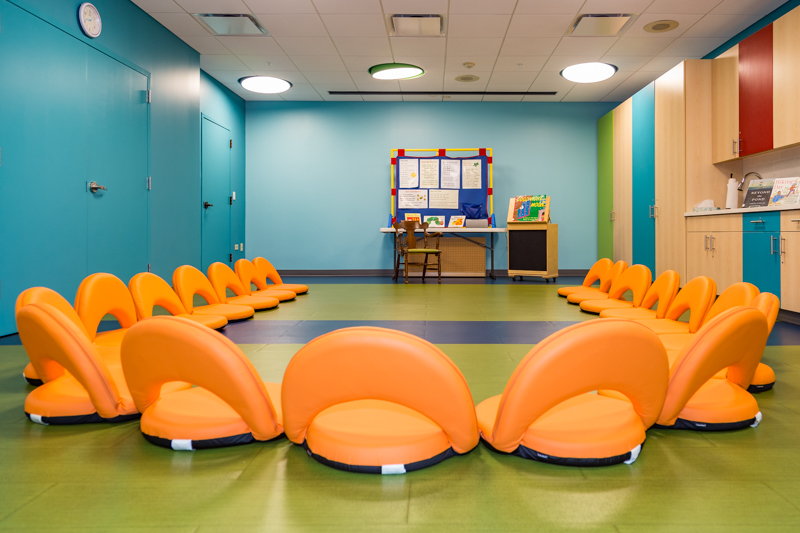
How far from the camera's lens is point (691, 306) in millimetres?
2959

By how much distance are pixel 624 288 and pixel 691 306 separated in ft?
4.65

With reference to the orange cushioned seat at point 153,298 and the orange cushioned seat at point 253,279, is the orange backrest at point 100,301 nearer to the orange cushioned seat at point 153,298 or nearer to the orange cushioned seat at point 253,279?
the orange cushioned seat at point 153,298

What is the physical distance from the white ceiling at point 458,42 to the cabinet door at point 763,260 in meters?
2.39

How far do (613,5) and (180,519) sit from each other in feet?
18.2

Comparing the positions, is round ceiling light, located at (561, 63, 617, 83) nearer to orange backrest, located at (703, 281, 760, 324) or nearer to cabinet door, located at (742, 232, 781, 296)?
cabinet door, located at (742, 232, 781, 296)

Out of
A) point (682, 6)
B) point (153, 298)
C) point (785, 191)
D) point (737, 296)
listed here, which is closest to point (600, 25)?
point (682, 6)

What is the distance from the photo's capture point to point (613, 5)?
4.81 meters

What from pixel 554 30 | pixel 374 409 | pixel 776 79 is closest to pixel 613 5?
pixel 554 30

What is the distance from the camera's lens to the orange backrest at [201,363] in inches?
54.4

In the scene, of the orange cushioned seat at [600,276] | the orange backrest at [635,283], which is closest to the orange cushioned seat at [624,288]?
the orange backrest at [635,283]

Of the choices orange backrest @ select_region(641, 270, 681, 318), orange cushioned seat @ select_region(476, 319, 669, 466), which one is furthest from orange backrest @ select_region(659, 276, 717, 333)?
orange cushioned seat @ select_region(476, 319, 669, 466)

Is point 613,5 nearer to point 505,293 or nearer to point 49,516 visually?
point 505,293

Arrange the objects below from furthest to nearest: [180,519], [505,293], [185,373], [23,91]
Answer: [505,293] < [23,91] < [185,373] < [180,519]

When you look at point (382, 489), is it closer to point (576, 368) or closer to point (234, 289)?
point (576, 368)
